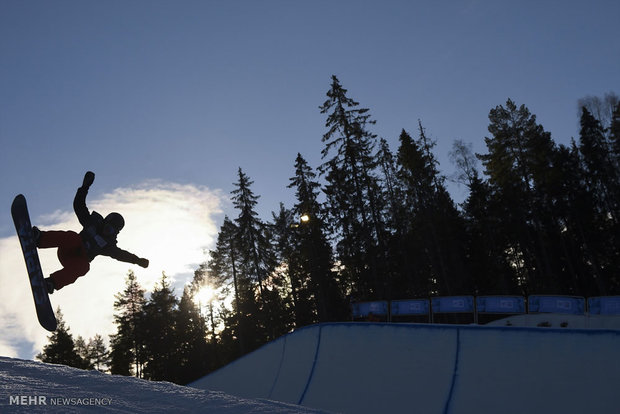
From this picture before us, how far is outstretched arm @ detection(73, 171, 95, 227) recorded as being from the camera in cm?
623

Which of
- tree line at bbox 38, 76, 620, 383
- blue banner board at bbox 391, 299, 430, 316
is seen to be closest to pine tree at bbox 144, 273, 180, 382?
tree line at bbox 38, 76, 620, 383

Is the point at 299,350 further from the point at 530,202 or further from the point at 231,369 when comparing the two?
the point at 530,202

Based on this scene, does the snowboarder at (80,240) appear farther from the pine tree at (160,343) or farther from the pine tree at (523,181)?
the pine tree at (160,343)

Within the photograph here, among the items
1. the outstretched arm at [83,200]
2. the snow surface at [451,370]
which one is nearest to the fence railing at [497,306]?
the snow surface at [451,370]

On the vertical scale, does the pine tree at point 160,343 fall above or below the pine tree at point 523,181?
below

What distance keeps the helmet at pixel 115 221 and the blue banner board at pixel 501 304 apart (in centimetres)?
1197

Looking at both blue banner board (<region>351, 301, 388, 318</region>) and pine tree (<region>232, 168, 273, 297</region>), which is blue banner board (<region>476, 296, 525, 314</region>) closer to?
blue banner board (<region>351, 301, 388, 318</region>)

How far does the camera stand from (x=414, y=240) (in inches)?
1423

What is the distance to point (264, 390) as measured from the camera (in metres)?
12.2

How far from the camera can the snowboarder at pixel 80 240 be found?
20.7ft

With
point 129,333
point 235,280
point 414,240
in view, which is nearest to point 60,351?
point 129,333

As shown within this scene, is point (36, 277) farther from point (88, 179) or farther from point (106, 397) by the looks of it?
point (106, 397)

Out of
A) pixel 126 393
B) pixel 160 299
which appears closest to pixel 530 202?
pixel 126 393

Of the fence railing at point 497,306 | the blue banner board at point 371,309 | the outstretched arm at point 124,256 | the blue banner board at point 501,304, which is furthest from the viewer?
the blue banner board at point 371,309
